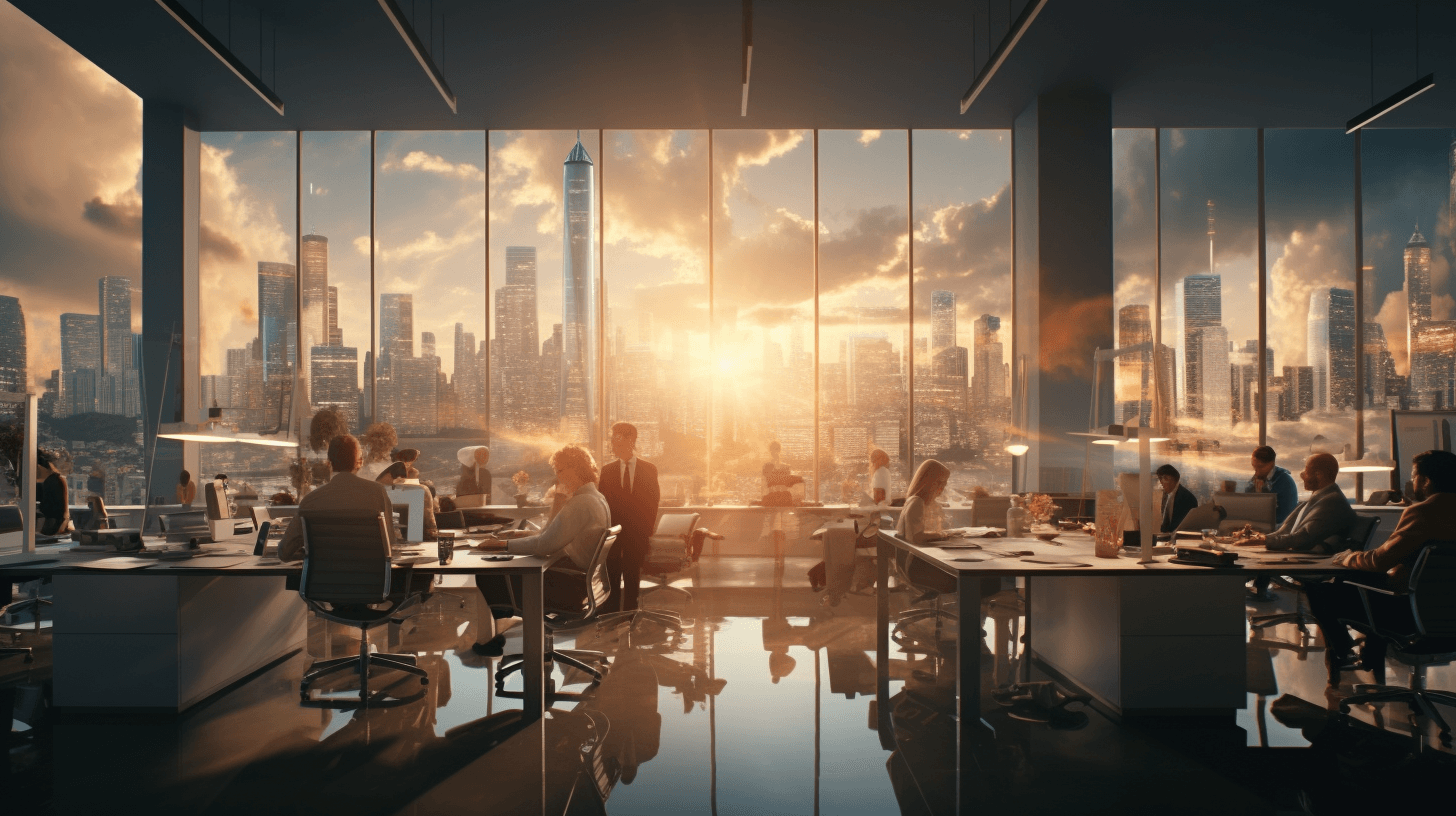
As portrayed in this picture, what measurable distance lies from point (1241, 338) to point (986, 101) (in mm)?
4226

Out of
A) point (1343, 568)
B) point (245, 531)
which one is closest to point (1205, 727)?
point (1343, 568)

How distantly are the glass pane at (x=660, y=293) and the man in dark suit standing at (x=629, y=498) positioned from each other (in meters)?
3.01

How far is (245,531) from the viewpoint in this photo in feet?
17.3

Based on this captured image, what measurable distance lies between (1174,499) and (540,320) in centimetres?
678

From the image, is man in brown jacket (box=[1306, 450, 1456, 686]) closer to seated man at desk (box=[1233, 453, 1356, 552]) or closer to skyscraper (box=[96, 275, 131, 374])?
seated man at desk (box=[1233, 453, 1356, 552])

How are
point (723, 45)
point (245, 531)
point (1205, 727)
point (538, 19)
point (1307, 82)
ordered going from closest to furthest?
point (1205, 727) < point (245, 531) < point (538, 19) < point (723, 45) < point (1307, 82)

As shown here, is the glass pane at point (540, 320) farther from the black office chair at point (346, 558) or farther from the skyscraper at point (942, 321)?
the black office chair at point (346, 558)

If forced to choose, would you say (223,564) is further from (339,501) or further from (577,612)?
(577,612)

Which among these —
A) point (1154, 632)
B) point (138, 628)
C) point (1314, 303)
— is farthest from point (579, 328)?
point (1314, 303)

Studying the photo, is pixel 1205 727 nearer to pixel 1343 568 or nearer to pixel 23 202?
pixel 1343 568

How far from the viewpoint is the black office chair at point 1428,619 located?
3598 mm

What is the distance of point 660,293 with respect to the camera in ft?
30.5

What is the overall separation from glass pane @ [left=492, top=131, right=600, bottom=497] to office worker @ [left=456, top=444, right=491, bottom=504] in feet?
0.76

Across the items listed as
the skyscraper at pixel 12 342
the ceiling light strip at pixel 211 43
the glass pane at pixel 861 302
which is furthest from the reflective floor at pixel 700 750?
the skyscraper at pixel 12 342
